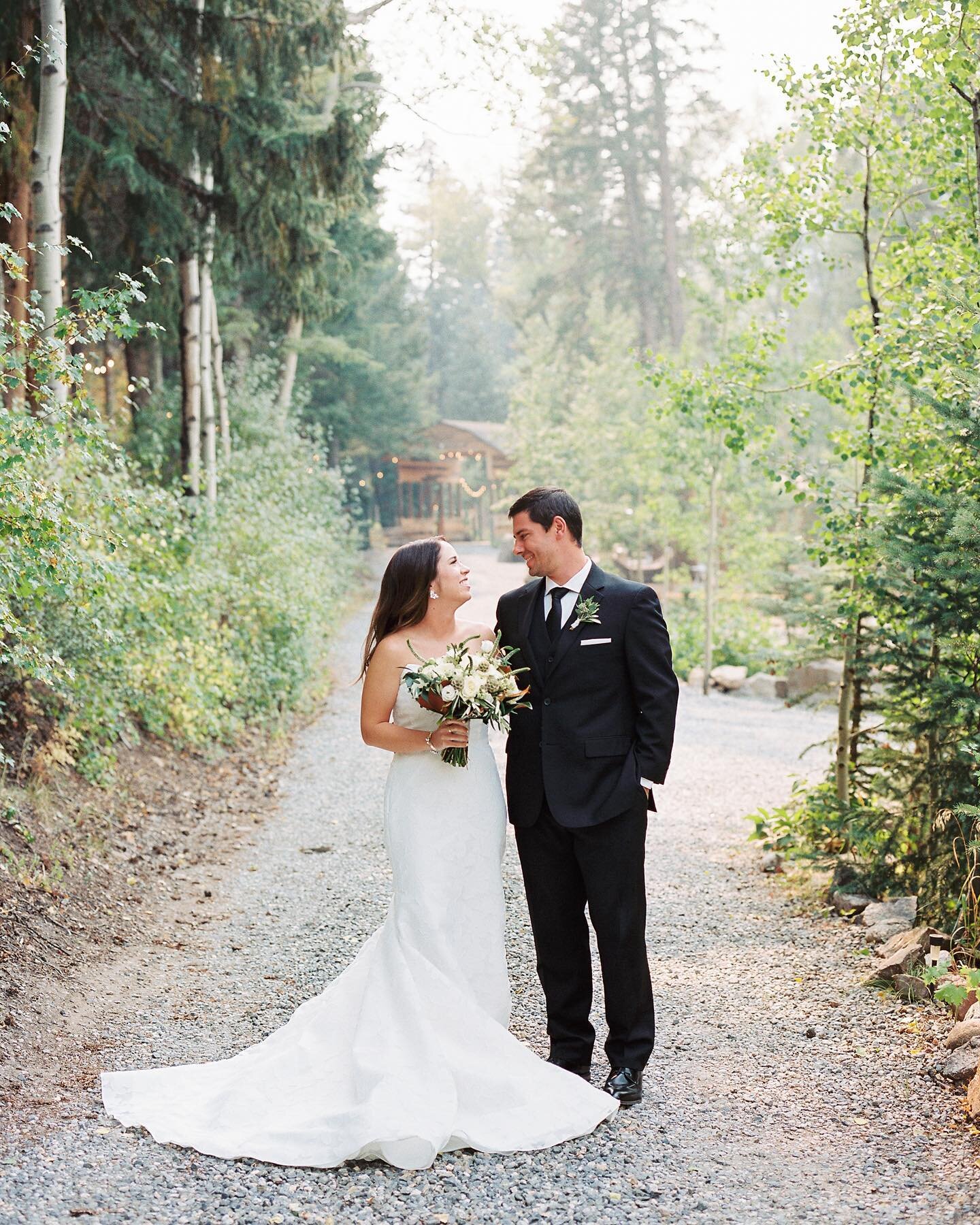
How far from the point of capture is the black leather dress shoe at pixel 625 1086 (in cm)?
421

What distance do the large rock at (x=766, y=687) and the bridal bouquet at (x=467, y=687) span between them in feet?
45.6

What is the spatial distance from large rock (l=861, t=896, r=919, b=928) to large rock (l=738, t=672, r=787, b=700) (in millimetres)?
11250

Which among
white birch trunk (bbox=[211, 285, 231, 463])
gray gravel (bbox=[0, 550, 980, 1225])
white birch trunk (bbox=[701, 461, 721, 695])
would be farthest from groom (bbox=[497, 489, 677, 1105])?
white birch trunk (bbox=[211, 285, 231, 463])

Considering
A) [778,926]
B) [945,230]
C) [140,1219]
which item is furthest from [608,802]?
[945,230]

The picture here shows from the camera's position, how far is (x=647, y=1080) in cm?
450

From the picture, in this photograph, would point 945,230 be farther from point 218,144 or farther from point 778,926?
point 218,144

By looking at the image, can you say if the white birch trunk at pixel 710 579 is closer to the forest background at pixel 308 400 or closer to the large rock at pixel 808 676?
the forest background at pixel 308 400

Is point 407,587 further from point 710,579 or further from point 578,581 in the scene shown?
point 710,579

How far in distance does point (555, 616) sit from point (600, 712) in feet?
1.28

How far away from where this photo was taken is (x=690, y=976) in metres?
5.78

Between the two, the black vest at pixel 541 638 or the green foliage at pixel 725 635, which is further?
the green foliage at pixel 725 635

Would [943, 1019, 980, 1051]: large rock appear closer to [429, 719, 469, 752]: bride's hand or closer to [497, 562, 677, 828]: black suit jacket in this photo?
[497, 562, 677, 828]: black suit jacket

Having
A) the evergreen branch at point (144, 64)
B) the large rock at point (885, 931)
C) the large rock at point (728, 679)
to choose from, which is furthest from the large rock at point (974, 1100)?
the large rock at point (728, 679)

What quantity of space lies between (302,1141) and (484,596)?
2414cm
